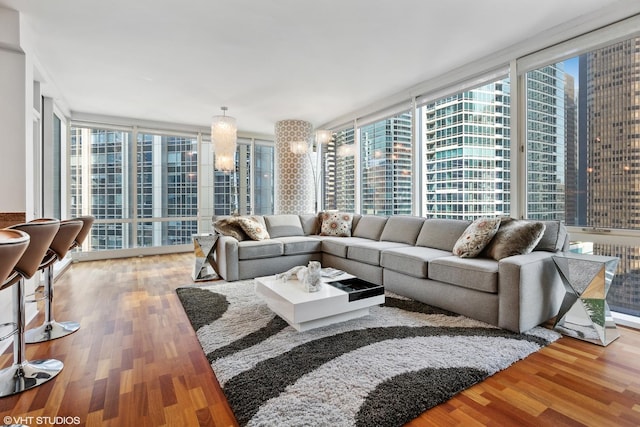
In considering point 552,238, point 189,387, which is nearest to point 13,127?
point 189,387

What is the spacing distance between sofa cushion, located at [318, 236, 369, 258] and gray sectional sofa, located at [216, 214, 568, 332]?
1cm

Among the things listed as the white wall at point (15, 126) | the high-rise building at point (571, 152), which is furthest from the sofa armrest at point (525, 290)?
the white wall at point (15, 126)

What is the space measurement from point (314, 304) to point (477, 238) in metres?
1.66

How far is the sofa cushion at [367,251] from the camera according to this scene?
358 centimetres

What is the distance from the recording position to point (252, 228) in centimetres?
432

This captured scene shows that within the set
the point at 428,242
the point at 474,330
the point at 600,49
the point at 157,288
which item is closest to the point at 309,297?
the point at 474,330

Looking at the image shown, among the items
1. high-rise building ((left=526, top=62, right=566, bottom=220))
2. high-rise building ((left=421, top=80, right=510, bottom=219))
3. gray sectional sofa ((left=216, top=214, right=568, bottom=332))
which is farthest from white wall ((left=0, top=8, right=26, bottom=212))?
high-rise building ((left=526, top=62, right=566, bottom=220))

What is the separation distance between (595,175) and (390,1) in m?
2.42

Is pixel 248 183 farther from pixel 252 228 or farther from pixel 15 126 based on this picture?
pixel 15 126

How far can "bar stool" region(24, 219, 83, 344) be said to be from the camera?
88.4 inches

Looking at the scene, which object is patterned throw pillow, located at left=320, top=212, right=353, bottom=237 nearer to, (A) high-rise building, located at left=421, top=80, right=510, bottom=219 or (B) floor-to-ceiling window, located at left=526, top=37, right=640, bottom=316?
(A) high-rise building, located at left=421, top=80, right=510, bottom=219

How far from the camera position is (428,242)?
3617 mm

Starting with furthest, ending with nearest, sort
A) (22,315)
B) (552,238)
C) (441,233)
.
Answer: (441,233) < (552,238) < (22,315)

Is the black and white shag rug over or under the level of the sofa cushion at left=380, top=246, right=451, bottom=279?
under
